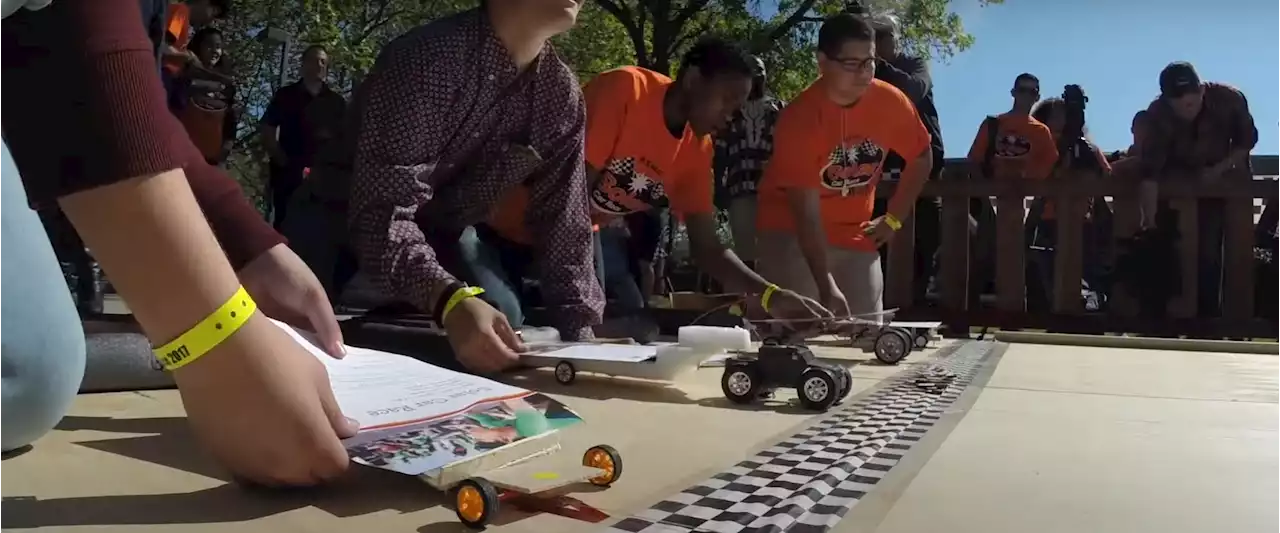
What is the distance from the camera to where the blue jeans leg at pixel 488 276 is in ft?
6.32

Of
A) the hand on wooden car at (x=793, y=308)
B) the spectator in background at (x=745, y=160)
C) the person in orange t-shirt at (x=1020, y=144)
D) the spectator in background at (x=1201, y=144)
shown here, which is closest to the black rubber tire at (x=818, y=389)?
the hand on wooden car at (x=793, y=308)

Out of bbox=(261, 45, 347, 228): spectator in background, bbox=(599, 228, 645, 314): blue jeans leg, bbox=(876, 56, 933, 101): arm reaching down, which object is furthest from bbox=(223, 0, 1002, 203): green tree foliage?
bbox=(599, 228, 645, 314): blue jeans leg

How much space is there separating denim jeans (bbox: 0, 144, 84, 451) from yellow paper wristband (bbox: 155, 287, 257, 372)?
300 millimetres

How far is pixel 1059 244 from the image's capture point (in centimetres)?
405

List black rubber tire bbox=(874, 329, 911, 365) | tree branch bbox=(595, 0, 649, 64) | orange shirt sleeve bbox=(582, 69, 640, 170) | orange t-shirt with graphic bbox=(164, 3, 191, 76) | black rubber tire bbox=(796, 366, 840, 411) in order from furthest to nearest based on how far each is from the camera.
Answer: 1. tree branch bbox=(595, 0, 649, 64)
2. orange t-shirt with graphic bbox=(164, 3, 191, 76)
3. orange shirt sleeve bbox=(582, 69, 640, 170)
4. black rubber tire bbox=(874, 329, 911, 365)
5. black rubber tire bbox=(796, 366, 840, 411)

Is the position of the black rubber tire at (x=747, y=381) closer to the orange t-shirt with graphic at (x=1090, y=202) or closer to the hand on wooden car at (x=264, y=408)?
the hand on wooden car at (x=264, y=408)

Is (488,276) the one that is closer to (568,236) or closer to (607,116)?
(568,236)

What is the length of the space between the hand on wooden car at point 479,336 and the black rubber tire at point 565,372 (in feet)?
0.37

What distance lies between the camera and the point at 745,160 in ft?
12.7

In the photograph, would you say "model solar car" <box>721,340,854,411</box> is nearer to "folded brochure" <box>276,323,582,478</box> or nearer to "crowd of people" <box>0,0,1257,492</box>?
"crowd of people" <box>0,0,1257,492</box>

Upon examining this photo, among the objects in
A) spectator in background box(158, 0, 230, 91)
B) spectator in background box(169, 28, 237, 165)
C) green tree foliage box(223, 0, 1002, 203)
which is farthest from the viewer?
green tree foliage box(223, 0, 1002, 203)

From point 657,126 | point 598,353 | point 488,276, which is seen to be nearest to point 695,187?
point 657,126

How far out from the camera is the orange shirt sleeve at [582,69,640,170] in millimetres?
2414

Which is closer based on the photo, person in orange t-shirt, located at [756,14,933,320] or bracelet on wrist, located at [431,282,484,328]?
bracelet on wrist, located at [431,282,484,328]
